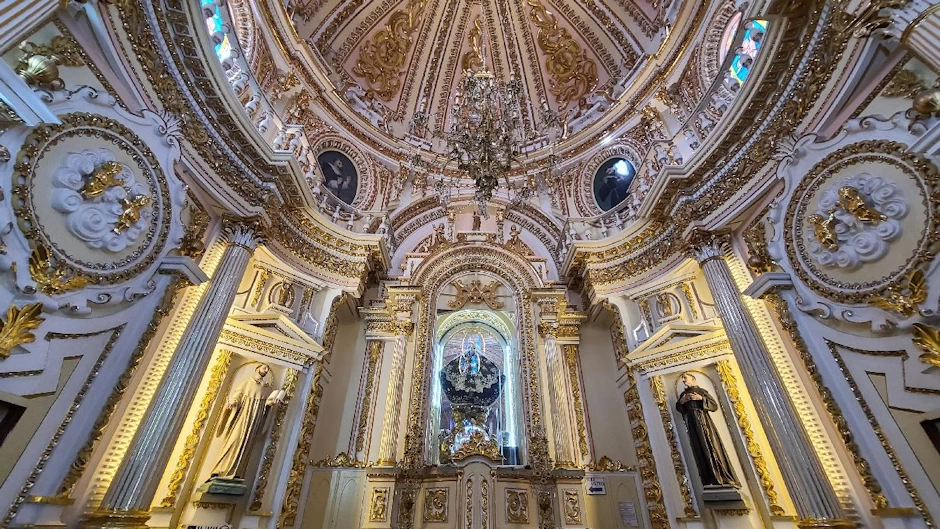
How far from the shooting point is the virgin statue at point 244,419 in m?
5.76

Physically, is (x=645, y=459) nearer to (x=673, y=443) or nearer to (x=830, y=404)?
(x=673, y=443)

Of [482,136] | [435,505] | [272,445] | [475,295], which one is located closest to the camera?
[272,445]

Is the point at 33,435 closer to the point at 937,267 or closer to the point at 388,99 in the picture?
the point at 937,267

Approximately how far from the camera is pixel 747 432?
6066mm

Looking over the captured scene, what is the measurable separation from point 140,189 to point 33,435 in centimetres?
293

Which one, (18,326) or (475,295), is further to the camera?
(475,295)

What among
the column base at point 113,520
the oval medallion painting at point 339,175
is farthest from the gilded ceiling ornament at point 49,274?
the oval medallion painting at point 339,175

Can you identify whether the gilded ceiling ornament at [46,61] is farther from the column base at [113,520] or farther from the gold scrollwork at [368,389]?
the gold scrollwork at [368,389]

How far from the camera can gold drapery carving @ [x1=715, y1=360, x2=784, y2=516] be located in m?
5.52

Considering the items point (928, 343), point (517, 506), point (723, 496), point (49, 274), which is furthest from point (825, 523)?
point (49, 274)

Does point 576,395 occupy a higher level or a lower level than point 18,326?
higher

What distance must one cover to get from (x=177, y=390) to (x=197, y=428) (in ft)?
3.81

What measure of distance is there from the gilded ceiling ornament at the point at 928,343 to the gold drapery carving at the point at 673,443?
11.7 ft

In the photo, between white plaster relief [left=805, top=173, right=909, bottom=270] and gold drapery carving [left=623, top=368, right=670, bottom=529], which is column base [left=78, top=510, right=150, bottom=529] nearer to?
gold drapery carving [left=623, top=368, right=670, bottom=529]
